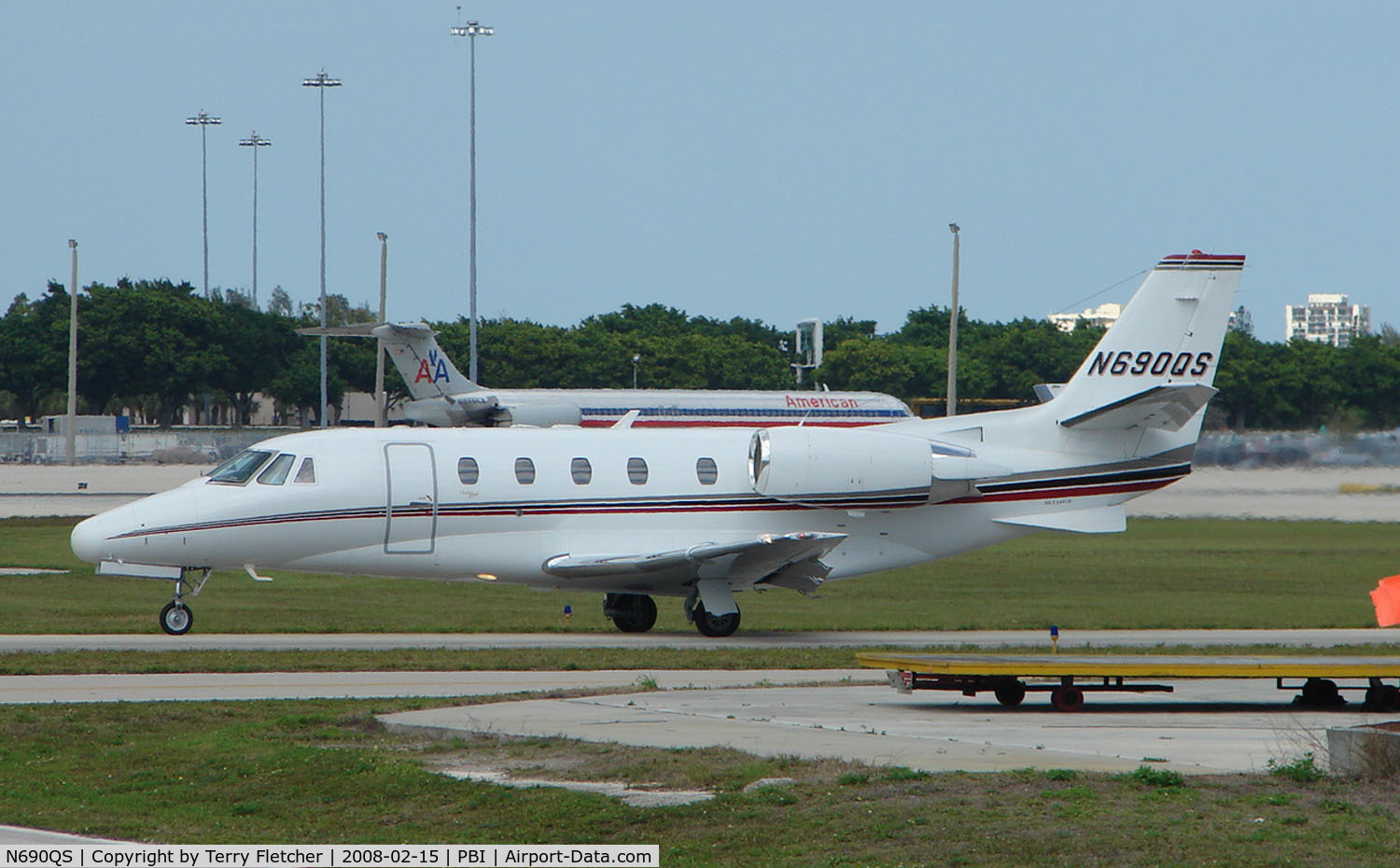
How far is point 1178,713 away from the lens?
53.3 feet

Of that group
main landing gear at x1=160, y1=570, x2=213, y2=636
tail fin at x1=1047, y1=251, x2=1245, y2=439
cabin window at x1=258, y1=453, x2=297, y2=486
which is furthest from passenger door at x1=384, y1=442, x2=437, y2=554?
tail fin at x1=1047, y1=251, x2=1245, y2=439

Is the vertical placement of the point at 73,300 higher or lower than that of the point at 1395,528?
higher

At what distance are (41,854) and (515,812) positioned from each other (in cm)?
290

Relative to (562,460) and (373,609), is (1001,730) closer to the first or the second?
(562,460)

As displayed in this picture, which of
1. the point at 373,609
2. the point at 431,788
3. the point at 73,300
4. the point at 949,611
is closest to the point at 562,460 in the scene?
the point at 373,609

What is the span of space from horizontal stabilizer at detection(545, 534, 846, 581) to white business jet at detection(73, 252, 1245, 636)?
0.04 meters

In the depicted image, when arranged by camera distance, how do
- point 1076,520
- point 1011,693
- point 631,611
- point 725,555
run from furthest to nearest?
1. point 1076,520
2. point 631,611
3. point 725,555
4. point 1011,693

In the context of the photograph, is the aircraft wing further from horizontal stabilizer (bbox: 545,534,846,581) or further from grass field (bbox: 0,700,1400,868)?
grass field (bbox: 0,700,1400,868)

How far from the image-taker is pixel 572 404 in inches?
2621

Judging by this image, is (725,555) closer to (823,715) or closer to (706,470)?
(706,470)

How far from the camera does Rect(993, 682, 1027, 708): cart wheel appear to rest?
16672 millimetres

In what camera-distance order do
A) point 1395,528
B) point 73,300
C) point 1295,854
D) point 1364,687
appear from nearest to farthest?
point 1295,854
point 1364,687
point 1395,528
point 73,300

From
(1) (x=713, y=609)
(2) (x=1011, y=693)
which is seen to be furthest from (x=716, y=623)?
(2) (x=1011, y=693)

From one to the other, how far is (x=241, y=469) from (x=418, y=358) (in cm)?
4027
